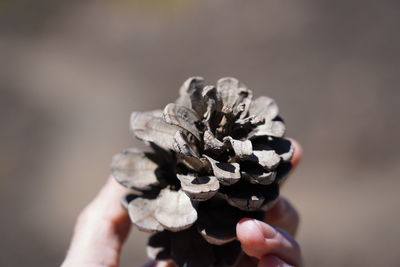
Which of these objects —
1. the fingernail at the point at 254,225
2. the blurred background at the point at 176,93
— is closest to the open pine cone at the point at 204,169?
the fingernail at the point at 254,225

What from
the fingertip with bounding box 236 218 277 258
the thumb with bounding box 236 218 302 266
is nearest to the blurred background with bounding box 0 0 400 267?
the thumb with bounding box 236 218 302 266

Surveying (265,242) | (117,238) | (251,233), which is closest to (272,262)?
(265,242)

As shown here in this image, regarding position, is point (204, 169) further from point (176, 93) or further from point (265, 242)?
point (176, 93)

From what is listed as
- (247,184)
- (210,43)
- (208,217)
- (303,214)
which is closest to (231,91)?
(247,184)

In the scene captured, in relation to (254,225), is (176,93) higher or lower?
lower

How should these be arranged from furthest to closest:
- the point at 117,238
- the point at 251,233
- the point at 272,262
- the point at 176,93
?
the point at 176,93 < the point at 117,238 < the point at 272,262 < the point at 251,233

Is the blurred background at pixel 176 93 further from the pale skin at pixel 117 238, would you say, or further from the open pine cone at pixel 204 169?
the open pine cone at pixel 204 169
